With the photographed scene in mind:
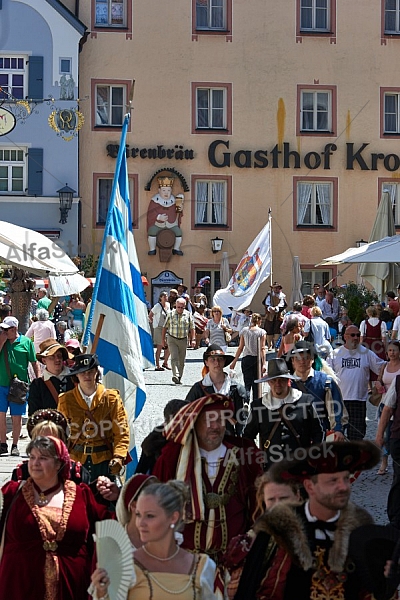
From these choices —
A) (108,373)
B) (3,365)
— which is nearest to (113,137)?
(3,365)

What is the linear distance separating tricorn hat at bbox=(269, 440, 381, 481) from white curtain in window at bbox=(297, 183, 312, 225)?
31339 mm

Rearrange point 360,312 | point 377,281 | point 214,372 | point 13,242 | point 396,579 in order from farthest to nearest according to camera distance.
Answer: point 360,312 < point 377,281 < point 13,242 < point 214,372 < point 396,579

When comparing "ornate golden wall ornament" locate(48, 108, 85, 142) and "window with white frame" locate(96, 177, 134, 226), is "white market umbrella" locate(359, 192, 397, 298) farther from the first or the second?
"ornate golden wall ornament" locate(48, 108, 85, 142)

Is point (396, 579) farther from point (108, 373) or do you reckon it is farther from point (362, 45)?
point (362, 45)

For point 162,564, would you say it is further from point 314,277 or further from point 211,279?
point 314,277

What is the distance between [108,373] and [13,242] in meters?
5.82

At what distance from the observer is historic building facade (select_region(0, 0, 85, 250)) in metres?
34.1

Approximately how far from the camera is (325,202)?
36219 millimetres

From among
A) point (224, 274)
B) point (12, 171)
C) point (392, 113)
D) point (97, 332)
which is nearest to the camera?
point (97, 332)

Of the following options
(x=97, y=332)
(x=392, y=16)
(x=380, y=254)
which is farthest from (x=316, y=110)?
(x=97, y=332)

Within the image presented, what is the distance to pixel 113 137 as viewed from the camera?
3534 cm

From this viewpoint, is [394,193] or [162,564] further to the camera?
[394,193]

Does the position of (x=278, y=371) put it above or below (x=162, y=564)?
above

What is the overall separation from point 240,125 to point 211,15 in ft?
12.2
